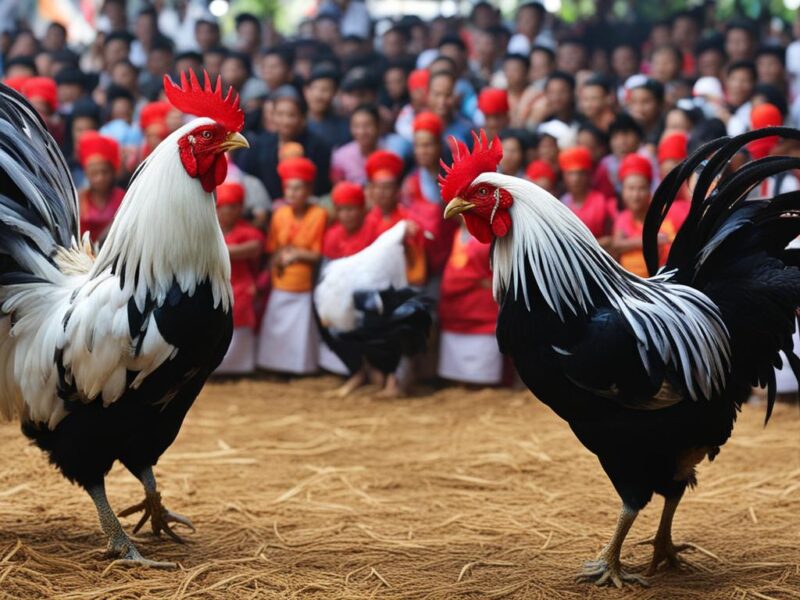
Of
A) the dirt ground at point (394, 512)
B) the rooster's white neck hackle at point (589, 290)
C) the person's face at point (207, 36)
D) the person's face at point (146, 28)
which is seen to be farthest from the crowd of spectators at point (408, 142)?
the rooster's white neck hackle at point (589, 290)

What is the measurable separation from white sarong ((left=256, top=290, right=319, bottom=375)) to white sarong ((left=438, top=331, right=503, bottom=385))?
3.57 feet

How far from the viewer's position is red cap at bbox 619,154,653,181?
7.18 m

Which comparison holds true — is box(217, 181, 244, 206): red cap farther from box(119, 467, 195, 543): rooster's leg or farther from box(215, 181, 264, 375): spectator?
box(119, 467, 195, 543): rooster's leg

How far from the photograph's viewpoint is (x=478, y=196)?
378cm

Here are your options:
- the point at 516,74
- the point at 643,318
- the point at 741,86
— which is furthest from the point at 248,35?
the point at 643,318

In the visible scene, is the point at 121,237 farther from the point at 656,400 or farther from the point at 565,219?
the point at 656,400

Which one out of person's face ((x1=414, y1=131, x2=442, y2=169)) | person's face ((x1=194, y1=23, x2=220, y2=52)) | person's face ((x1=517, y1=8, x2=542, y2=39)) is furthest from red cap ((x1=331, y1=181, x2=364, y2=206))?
person's face ((x1=517, y1=8, x2=542, y2=39))

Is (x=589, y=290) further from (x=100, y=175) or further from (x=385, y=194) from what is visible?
(x=100, y=175)

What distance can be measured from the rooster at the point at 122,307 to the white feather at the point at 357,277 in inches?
116

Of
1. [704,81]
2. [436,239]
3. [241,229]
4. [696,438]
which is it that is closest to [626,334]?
[696,438]

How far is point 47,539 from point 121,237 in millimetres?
1414

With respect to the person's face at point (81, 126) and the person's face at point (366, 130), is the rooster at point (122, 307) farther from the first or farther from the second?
the person's face at point (81, 126)

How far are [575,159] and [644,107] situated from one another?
148 centimetres

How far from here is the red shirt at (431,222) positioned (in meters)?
7.73
